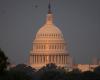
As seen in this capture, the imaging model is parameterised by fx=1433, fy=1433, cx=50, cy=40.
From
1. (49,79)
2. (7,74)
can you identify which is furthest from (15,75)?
(49,79)

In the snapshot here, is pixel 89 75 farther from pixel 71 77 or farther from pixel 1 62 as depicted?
pixel 1 62

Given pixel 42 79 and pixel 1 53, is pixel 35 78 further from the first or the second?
pixel 1 53

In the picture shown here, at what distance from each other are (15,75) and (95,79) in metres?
13.0

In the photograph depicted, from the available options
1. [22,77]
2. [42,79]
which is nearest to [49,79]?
[42,79]

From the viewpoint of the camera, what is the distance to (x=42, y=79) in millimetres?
161875

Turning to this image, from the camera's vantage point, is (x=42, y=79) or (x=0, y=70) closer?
(x=0, y=70)

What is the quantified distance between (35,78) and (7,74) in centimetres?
1773

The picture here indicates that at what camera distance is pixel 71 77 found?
16088 cm

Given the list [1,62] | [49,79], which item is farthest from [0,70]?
[49,79]

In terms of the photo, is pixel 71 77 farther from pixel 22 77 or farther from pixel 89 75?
Result: pixel 22 77

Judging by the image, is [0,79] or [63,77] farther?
[63,77]

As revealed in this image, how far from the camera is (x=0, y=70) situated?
145500 millimetres

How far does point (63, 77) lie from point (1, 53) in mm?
14184

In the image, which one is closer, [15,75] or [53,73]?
[15,75]
